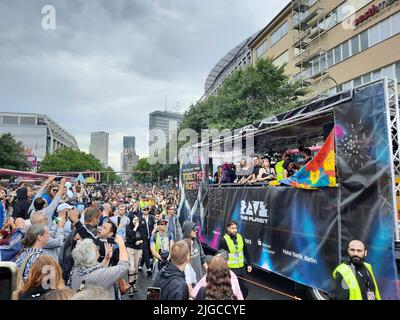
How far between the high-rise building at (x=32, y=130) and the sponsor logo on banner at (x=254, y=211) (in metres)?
111

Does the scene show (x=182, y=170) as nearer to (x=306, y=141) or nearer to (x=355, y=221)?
(x=306, y=141)

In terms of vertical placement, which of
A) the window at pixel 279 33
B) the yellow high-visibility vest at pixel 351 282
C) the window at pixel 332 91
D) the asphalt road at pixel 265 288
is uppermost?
the window at pixel 279 33

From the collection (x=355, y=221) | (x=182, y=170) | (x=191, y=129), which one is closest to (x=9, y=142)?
(x=191, y=129)

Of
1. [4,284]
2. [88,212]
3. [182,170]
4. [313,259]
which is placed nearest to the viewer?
[4,284]

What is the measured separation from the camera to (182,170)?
39.4 feet

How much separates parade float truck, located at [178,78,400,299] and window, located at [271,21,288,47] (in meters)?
31.5

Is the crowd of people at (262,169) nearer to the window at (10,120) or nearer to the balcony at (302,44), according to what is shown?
the balcony at (302,44)

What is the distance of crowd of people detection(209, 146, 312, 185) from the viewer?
22.2ft

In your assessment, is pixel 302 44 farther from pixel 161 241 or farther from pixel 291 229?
pixel 161 241

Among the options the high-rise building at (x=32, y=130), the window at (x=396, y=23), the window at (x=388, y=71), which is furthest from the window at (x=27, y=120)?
the window at (x=396, y=23)

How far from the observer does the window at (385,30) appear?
2132 centimetres

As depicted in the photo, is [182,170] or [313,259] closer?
[313,259]

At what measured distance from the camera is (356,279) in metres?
3.32
